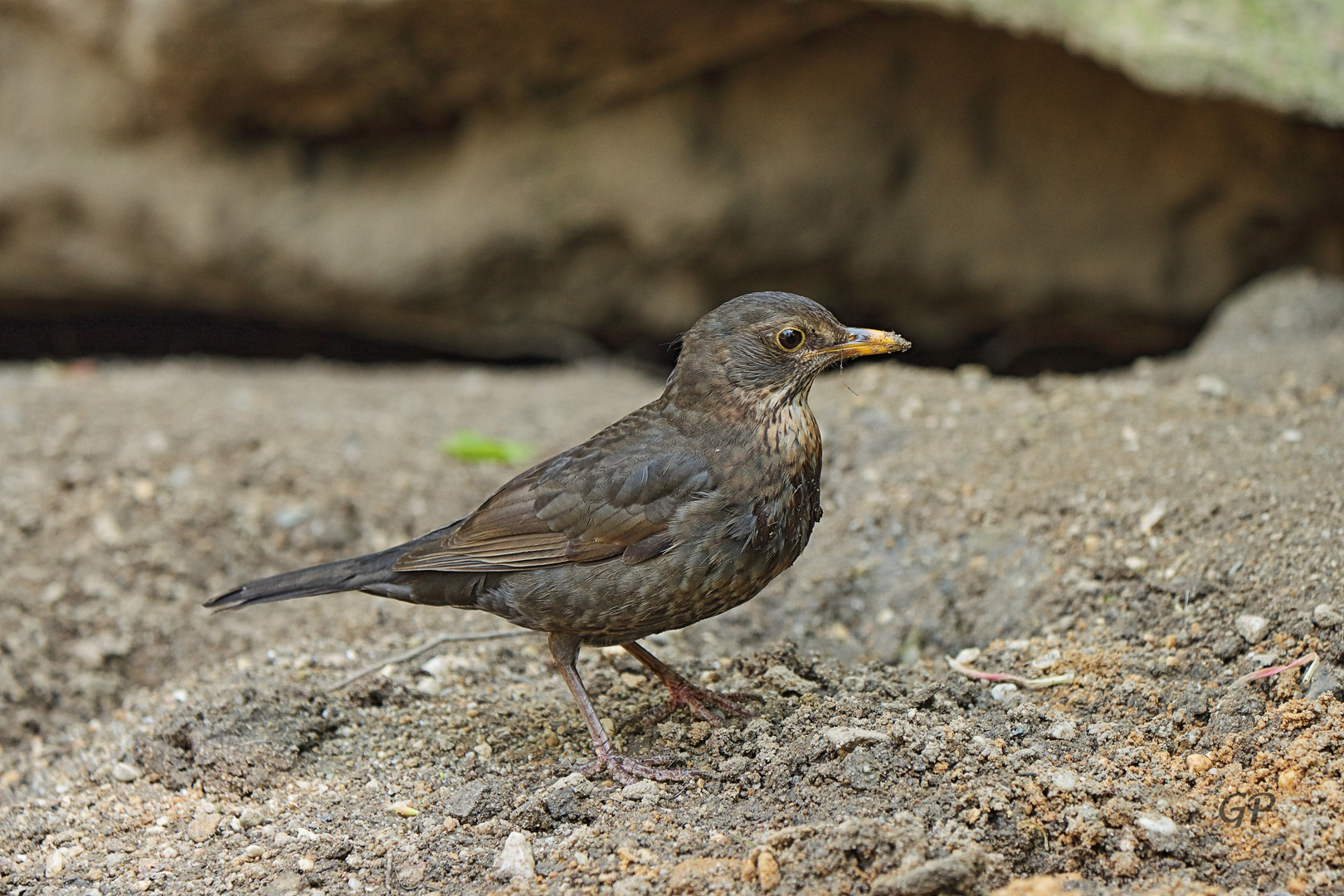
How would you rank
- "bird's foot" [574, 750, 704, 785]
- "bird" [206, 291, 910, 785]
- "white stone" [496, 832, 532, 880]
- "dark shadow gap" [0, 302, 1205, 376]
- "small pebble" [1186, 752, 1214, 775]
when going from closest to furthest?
"white stone" [496, 832, 532, 880], "small pebble" [1186, 752, 1214, 775], "bird's foot" [574, 750, 704, 785], "bird" [206, 291, 910, 785], "dark shadow gap" [0, 302, 1205, 376]

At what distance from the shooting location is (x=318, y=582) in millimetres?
3584

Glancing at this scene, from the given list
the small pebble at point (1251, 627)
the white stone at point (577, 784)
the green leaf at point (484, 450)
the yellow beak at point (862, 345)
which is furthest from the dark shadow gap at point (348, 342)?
the white stone at point (577, 784)

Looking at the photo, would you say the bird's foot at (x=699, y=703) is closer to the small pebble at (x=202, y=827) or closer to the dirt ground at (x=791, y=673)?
the dirt ground at (x=791, y=673)

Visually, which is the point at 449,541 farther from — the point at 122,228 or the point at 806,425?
the point at 122,228

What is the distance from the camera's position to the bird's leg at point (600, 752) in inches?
124

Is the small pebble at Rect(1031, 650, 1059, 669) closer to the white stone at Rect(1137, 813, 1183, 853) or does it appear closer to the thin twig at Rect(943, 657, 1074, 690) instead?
the thin twig at Rect(943, 657, 1074, 690)

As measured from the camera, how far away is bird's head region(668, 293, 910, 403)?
3.41 metres

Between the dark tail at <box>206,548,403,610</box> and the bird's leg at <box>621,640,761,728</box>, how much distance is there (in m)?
0.77

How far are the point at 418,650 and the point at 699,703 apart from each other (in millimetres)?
979

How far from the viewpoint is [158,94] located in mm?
6871

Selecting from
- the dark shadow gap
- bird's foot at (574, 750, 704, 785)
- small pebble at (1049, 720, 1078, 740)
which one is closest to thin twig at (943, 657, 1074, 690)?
small pebble at (1049, 720, 1078, 740)

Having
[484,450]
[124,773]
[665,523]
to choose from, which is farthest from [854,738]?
[484,450]

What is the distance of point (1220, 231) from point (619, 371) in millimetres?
3691

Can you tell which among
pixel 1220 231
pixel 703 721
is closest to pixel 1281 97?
pixel 1220 231
